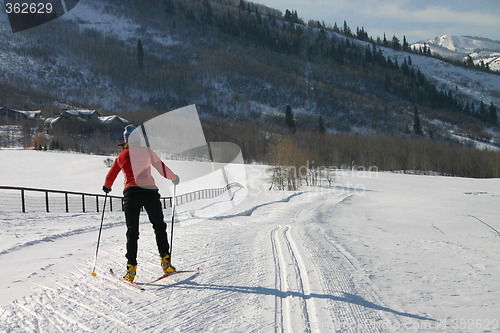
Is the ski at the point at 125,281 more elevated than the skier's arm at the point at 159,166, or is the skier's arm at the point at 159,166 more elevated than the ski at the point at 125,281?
the skier's arm at the point at 159,166

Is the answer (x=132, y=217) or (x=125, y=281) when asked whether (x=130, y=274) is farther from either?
(x=132, y=217)

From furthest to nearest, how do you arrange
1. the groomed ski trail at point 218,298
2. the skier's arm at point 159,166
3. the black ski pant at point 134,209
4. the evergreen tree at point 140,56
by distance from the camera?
the evergreen tree at point 140,56
the skier's arm at point 159,166
the black ski pant at point 134,209
the groomed ski trail at point 218,298

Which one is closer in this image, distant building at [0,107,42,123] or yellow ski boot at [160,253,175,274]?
yellow ski boot at [160,253,175,274]

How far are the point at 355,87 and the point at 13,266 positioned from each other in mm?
204285

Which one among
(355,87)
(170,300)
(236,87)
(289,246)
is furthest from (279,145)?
(355,87)

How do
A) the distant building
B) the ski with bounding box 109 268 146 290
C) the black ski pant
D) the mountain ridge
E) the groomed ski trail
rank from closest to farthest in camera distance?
the groomed ski trail, the ski with bounding box 109 268 146 290, the black ski pant, the distant building, the mountain ridge

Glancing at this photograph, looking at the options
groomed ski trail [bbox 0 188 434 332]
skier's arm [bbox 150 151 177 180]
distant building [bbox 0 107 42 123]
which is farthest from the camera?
distant building [bbox 0 107 42 123]

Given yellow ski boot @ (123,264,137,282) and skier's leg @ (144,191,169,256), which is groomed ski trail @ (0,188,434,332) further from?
skier's leg @ (144,191,169,256)

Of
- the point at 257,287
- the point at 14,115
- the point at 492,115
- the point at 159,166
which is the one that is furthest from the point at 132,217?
the point at 492,115

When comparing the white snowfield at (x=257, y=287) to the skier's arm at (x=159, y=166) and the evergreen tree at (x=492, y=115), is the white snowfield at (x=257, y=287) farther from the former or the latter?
the evergreen tree at (x=492, y=115)

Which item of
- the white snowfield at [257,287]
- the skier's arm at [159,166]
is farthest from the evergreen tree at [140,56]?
the skier's arm at [159,166]

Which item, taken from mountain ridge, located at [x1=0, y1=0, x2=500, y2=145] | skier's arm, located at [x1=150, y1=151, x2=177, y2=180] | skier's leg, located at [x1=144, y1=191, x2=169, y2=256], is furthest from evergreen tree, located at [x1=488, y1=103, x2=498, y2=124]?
skier's leg, located at [x1=144, y1=191, x2=169, y2=256]

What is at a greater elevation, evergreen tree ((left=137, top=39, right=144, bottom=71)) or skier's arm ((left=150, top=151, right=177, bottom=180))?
evergreen tree ((left=137, top=39, right=144, bottom=71))

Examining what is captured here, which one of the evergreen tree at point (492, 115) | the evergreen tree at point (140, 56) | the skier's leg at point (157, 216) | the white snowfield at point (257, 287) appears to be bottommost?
the white snowfield at point (257, 287)
